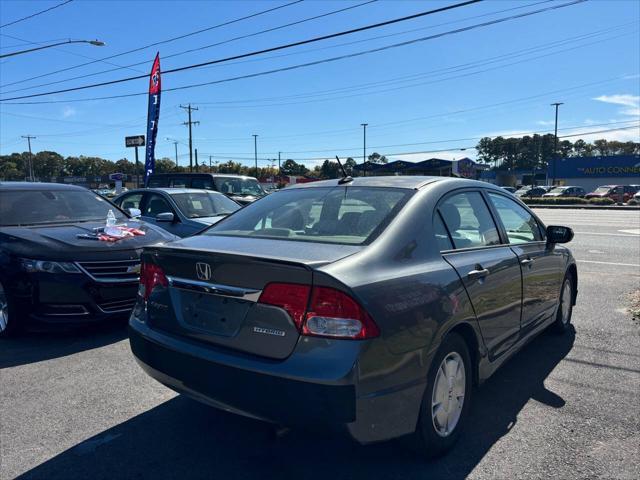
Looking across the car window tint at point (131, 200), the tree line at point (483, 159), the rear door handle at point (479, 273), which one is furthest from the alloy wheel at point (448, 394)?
the tree line at point (483, 159)

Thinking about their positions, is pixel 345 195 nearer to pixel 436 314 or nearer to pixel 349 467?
pixel 436 314

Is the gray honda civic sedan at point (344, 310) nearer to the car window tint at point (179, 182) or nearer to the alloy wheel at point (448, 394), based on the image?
the alloy wheel at point (448, 394)

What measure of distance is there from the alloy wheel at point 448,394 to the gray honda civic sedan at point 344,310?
0.04 feet

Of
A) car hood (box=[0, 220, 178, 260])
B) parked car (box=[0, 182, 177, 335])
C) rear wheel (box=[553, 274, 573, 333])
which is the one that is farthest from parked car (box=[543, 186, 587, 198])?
parked car (box=[0, 182, 177, 335])

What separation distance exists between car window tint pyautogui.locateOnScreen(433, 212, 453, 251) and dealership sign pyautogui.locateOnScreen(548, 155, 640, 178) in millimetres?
74364

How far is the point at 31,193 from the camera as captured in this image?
20.2 ft

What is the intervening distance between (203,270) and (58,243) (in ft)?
9.96

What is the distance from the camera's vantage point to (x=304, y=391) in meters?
2.25

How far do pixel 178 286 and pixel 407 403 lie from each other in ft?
4.56

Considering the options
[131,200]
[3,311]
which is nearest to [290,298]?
[3,311]

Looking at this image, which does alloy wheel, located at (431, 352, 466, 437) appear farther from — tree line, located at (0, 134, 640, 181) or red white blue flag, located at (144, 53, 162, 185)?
tree line, located at (0, 134, 640, 181)

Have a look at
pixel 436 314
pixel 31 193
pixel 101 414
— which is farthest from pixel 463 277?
pixel 31 193

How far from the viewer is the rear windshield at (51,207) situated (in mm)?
5742

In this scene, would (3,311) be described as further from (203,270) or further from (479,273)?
(479,273)
